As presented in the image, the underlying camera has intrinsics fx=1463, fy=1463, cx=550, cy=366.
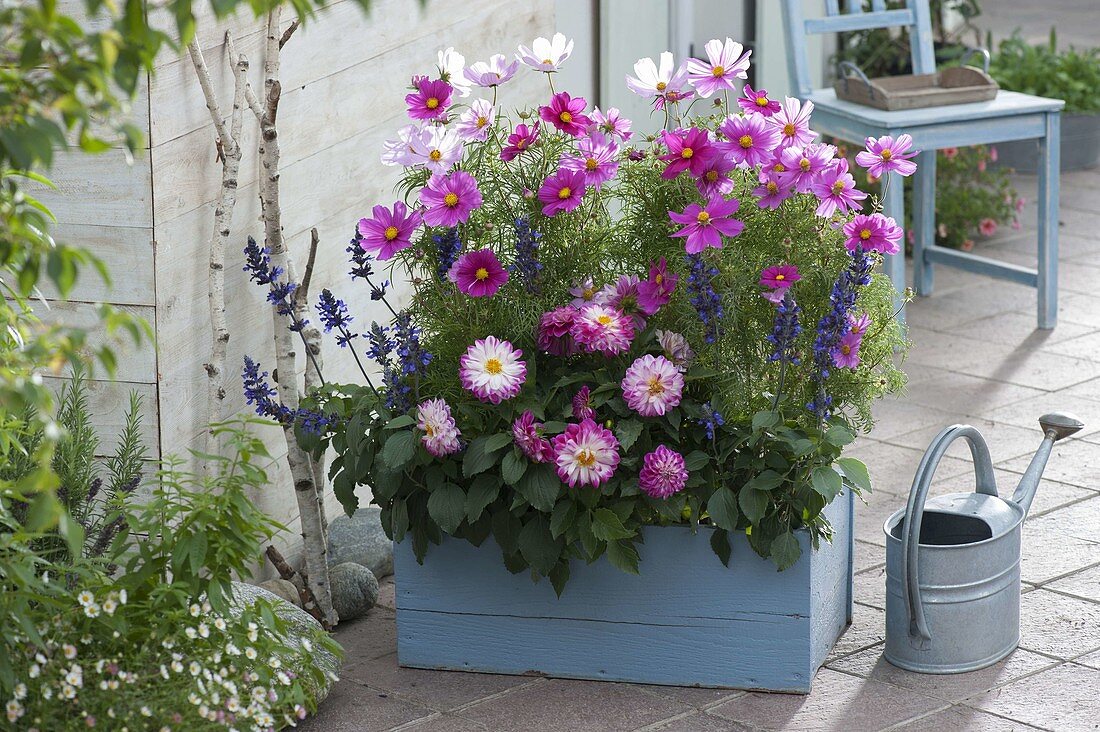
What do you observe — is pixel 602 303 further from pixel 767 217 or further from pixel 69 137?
pixel 69 137

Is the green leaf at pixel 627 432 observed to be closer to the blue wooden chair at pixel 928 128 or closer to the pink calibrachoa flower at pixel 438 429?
the pink calibrachoa flower at pixel 438 429

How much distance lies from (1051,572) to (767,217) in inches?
45.9

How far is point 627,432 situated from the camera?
8.29 feet

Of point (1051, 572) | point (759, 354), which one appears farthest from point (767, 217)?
point (1051, 572)

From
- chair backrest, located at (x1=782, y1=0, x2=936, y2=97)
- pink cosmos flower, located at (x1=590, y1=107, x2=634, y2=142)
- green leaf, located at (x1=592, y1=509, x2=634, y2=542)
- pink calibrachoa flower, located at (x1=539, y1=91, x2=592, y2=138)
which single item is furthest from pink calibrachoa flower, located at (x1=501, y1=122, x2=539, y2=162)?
chair backrest, located at (x1=782, y1=0, x2=936, y2=97)

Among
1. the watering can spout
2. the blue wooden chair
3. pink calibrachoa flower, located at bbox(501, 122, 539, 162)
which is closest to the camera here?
pink calibrachoa flower, located at bbox(501, 122, 539, 162)

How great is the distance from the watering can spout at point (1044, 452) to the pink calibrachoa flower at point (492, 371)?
1.05 m

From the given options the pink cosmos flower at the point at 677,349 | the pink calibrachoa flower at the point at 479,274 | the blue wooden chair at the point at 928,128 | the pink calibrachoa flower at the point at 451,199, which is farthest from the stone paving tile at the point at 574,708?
Result: the blue wooden chair at the point at 928,128

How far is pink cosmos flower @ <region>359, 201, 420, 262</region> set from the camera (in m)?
2.55

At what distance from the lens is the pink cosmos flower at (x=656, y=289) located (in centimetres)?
259

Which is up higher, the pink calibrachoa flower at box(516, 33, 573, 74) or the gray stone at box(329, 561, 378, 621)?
the pink calibrachoa flower at box(516, 33, 573, 74)

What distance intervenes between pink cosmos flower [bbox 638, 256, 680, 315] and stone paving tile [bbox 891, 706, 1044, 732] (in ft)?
2.80

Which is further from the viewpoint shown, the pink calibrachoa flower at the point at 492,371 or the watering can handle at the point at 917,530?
the watering can handle at the point at 917,530

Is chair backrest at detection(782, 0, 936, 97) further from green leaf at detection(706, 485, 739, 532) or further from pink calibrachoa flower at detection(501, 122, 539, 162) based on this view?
green leaf at detection(706, 485, 739, 532)
